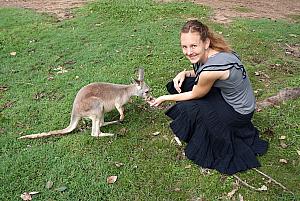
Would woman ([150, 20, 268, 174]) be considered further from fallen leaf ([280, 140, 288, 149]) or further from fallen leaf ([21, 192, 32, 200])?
fallen leaf ([21, 192, 32, 200])

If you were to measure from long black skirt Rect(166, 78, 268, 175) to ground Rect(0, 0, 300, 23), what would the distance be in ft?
17.1

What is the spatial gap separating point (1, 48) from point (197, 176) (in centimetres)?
474

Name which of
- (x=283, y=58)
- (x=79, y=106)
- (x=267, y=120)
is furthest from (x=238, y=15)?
(x=79, y=106)

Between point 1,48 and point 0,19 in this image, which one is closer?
point 1,48

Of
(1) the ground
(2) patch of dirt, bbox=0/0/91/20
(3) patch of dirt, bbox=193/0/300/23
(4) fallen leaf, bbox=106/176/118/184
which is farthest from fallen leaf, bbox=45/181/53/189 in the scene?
(3) patch of dirt, bbox=193/0/300/23

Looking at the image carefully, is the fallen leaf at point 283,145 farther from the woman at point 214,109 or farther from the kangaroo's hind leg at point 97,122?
the kangaroo's hind leg at point 97,122

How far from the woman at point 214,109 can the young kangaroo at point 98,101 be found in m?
0.74

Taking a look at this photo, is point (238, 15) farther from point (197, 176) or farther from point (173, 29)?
point (197, 176)

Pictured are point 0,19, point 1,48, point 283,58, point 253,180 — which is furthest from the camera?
point 0,19

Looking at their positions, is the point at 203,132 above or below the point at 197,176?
above

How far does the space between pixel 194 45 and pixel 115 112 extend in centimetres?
173

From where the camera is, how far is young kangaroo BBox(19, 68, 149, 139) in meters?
4.10

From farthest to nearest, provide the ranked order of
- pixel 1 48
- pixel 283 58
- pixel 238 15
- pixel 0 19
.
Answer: pixel 238 15, pixel 0 19, pixel 1 48, pixel 283 58

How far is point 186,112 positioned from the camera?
356 cm
